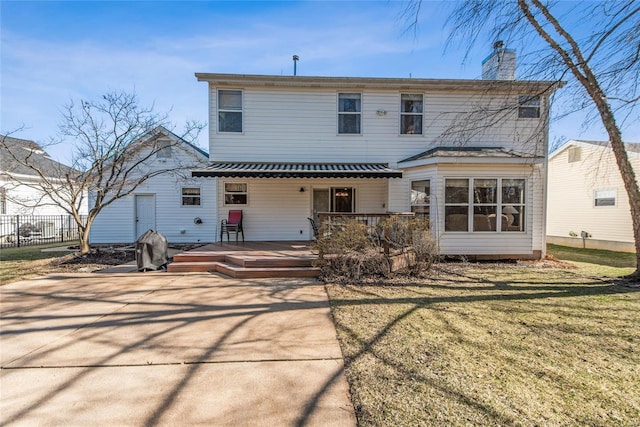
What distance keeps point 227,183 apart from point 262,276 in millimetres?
5680

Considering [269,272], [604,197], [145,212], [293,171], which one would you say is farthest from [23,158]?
[604,197]

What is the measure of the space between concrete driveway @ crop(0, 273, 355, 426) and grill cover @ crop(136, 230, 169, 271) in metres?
2.18

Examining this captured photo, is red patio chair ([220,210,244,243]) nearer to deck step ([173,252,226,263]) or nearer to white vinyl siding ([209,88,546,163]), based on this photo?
white vinyl siding ([209,88,546,163])

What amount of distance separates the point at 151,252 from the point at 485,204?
1066 centimetres

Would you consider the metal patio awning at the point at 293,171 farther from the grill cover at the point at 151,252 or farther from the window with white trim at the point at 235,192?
the grill cover at the point at 151,252

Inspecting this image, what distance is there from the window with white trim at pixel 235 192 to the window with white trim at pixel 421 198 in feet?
21.5

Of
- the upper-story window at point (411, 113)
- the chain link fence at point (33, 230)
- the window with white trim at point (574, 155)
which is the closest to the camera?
the upper-story window at point (411, 113)

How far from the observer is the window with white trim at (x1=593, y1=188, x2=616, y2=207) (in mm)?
13762

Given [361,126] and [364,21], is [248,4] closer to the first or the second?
[364,21]

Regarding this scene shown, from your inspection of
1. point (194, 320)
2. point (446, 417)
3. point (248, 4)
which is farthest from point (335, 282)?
point (248, 4)

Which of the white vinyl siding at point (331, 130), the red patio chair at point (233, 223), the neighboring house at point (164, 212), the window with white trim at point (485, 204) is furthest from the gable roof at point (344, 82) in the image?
the neighboring house at point (164, 212)

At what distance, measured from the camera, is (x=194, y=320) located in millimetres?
4750

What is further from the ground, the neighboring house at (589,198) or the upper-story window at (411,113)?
the upper-story window at (411,113)

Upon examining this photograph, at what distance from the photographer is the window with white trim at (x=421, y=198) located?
10.3m
